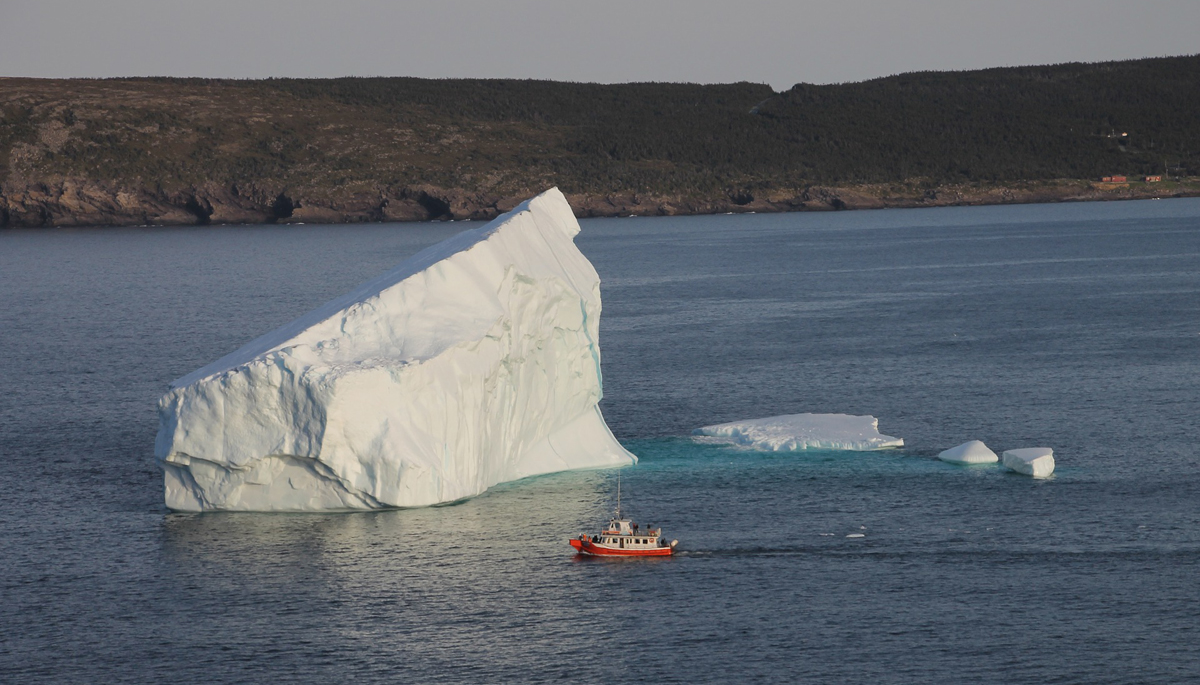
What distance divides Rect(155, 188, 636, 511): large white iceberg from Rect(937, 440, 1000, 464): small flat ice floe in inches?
429

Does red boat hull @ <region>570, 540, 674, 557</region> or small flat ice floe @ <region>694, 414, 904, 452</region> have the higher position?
small flat ice floe @ <region>694, 414, 904, 452</region>

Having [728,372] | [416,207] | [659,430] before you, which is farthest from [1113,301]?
[416,207]

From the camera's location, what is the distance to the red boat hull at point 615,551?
35.8 meters

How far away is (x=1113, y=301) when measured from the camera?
83.6m

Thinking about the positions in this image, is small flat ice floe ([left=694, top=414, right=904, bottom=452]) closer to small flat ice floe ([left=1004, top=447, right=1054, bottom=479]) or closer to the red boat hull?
small flat ice floe ([left=1004, top=447, right=1054, bottom=479])

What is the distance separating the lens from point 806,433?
47.7 metres

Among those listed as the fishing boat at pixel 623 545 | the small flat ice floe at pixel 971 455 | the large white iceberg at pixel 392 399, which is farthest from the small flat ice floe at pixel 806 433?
the fishing boat at pixel 623 545

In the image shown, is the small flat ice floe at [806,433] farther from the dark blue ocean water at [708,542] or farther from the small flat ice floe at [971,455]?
the small flat ice floe at [971,455]

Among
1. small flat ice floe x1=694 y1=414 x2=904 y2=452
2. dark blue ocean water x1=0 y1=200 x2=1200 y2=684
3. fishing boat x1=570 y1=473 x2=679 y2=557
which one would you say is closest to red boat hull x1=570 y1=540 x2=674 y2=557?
fishing boat x1=570 y1=473 x2=679 y2=557

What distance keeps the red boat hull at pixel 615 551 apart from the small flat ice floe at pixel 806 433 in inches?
459

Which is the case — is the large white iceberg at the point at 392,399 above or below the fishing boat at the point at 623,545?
above

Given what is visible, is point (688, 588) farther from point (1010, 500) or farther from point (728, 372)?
point (728, 372)

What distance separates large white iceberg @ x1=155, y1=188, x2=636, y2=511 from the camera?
38.0 metres

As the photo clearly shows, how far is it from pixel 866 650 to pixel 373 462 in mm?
15397
